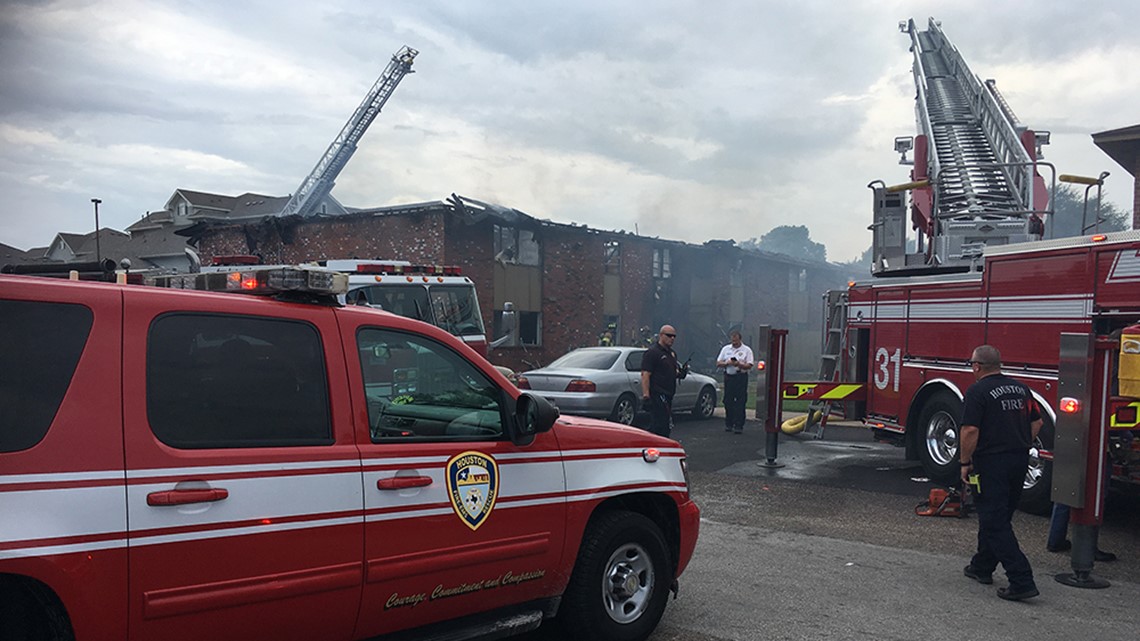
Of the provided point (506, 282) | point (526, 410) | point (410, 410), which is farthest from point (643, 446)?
point (506, 282)

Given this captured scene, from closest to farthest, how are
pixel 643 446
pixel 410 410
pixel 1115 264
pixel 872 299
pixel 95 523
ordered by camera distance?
pixel 95 523 → pixel 410 410 → pixel 643 446 → pixel 1115 264 → pixel 872 299

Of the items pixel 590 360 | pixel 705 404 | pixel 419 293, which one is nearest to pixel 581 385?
pixel 590 360

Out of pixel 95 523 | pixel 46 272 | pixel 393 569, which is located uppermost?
pixel 46 272

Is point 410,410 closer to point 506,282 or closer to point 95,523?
point 95,523

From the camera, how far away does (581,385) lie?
13.4 metres

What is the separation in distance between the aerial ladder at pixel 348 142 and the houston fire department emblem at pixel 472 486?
39.4 meters

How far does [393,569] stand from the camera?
3.65 meters

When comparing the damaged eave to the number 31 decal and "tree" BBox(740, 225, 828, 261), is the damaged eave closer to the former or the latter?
the number 31 decal

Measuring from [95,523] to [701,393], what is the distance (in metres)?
13.8

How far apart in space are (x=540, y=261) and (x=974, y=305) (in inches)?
613

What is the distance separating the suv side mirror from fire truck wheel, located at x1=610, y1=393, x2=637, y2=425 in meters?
9.46

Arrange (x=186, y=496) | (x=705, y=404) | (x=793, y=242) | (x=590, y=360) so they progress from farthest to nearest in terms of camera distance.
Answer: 1. (x=793, y=242)
2. (x=705, y=404)
3. (x=590, y=360)
4. (x=186, y=496)

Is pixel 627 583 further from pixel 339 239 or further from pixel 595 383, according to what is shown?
pixel 339 239

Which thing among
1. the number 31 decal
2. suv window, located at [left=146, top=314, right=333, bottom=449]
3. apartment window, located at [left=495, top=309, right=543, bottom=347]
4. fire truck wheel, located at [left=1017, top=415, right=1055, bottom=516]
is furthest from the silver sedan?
suv window, located at [left=146, top=314, right=333, bottom=449]
